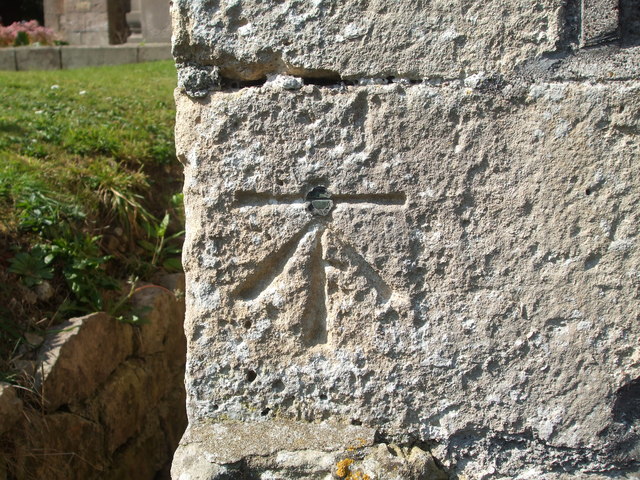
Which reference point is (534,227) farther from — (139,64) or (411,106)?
(139,64)

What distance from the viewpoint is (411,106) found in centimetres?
158

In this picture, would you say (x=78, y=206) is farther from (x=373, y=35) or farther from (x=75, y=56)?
(x=75, y=56)

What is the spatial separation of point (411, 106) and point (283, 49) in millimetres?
319

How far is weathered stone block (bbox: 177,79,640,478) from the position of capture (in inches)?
61.9

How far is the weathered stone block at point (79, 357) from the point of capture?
2.88m

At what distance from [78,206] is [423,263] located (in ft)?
7.61

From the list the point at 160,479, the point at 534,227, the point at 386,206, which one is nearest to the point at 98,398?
the point at 160,479

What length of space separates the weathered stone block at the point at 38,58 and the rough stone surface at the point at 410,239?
7.97m

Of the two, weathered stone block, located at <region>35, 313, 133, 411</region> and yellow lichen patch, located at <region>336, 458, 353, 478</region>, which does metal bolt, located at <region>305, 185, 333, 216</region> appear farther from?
weathered stone block, located at <region>35, 313, 133, 411</region>

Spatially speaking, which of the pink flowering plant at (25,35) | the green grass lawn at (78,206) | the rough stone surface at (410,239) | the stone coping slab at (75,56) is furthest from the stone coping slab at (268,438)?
the pink flowering plant at (25,35)

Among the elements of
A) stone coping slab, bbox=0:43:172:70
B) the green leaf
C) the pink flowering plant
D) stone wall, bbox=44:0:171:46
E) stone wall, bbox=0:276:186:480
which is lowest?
stone wall, bbox=0:276:186:480

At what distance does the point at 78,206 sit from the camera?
345 cm

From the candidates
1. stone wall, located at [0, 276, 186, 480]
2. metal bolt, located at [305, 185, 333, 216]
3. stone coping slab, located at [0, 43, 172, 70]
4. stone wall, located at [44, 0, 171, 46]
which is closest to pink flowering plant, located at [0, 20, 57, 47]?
stone wall, located at [44, 0, 171, 46]

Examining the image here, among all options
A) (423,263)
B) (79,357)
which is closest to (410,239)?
(423,263)
